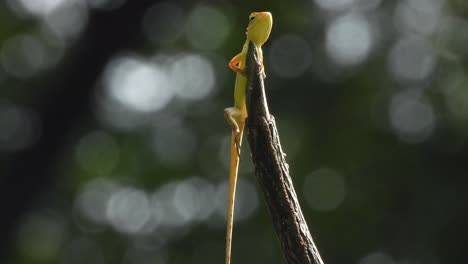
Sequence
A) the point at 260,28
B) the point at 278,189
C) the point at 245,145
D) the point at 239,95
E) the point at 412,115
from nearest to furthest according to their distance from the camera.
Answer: the point at 278,189
the point at 239,95
the point at 260,28
the point at 245,145
the point at 412,115

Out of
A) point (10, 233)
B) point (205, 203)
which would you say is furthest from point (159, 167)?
point (10, 233)

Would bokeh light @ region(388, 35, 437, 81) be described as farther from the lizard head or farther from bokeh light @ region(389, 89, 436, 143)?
the lizard head

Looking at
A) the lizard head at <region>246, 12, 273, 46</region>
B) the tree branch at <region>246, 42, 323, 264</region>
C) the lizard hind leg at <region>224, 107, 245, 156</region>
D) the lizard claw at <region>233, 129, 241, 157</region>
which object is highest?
the lizard head at <region>246, 12, 273, 46</region>

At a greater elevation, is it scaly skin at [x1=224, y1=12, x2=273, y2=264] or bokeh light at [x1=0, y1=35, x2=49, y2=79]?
bokeh light at [x1=0, y1=35, x2=49, y2=79]

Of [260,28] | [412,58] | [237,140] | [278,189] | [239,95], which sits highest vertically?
[412,58]

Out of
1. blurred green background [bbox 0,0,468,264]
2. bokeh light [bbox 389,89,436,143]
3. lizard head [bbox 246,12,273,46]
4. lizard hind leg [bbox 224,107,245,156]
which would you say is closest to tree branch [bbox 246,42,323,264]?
lizard hind leg [bbox 224,107,245,156]

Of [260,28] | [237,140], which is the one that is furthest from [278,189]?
[260,28]

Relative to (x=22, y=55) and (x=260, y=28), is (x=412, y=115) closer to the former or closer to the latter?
(x=22, y=55)
